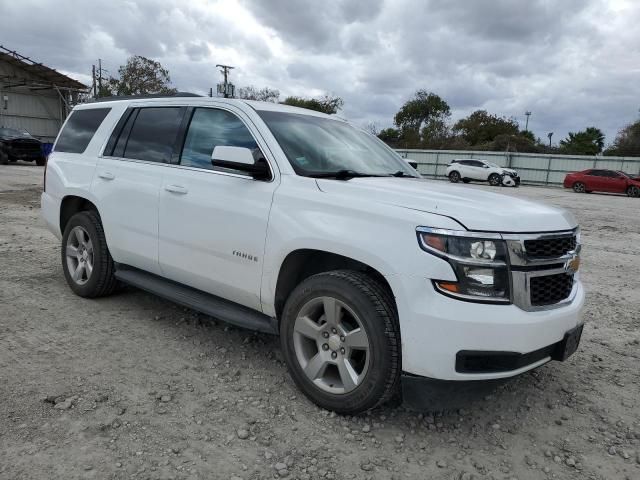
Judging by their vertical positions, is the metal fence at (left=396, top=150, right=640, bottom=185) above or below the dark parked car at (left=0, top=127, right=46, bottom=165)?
above

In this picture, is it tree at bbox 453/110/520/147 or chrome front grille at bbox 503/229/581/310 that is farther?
tree at bbox 453/110/520/147

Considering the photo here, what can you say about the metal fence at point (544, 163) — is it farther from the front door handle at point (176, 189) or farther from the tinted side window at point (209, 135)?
the front door handle at point (176, 189)

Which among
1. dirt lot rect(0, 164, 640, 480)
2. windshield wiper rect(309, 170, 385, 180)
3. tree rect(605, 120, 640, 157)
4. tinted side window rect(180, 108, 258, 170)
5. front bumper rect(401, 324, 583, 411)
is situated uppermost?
tree rect(605, 120, 640, 157)

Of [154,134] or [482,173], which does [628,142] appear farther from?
[154,134]

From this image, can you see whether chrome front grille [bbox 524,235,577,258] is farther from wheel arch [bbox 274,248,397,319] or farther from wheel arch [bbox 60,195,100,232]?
wheel arch [bbox 60,195,100,232]

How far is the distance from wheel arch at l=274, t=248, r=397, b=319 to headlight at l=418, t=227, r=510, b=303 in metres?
0.58

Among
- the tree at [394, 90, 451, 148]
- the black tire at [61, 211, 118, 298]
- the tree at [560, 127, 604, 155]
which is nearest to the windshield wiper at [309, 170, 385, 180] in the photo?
the black tire at [61, 211, 118, 298]

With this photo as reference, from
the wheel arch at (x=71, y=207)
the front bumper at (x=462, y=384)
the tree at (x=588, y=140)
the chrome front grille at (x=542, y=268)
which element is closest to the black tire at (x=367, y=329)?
the front bumper at (x=462, y=384)

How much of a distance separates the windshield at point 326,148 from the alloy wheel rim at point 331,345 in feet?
2.95

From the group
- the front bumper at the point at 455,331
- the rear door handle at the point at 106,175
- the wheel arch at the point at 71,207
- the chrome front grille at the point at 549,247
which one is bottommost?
the front bumper at the point at 455,331

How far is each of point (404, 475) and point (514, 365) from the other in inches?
30.2

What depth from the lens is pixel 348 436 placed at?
2.78m

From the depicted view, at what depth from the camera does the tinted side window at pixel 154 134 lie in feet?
13.3

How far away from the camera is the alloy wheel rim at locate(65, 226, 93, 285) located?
4703 mm
